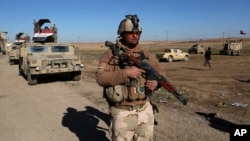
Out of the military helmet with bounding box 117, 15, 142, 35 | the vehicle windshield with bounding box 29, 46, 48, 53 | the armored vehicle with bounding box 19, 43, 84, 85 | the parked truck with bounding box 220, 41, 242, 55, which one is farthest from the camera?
the parked truck with bounding box 220, 41, 242, 55

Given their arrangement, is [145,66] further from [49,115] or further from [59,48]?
[59,48]

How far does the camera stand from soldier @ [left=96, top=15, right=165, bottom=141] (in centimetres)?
312

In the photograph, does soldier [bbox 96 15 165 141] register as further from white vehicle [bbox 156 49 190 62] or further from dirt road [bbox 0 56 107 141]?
white vehicle [bbox 156 49 190 62]

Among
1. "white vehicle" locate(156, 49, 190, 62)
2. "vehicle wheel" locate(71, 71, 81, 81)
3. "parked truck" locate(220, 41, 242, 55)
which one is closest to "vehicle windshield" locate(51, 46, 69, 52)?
"vehicle wheel" locate(71, 71, 81, 81)

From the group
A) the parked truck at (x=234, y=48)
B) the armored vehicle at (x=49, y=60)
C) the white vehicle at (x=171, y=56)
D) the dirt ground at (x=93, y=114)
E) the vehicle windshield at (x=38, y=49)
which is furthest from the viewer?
the parked truck at (x=234, y=48)

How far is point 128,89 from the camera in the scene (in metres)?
3.16

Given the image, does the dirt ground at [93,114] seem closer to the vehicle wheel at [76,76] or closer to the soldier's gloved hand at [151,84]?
the vehicle wheel at [76,76]

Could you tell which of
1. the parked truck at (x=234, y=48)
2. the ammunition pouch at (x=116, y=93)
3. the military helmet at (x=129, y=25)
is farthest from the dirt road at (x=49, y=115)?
the parked truck at (x=234, y=48)

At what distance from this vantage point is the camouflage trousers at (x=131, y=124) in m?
3.19

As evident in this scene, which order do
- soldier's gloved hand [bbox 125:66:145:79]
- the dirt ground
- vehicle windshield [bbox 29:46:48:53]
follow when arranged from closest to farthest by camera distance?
soldier's gloved hand [bbox 125:66:145:79]
the dirt ground
vehicle windshield [bbox 29:46:48:53]

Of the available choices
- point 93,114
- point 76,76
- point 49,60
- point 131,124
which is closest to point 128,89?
point 131,124

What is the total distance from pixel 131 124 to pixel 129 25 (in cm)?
97

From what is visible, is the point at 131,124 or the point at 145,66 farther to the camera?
the point at 131,124

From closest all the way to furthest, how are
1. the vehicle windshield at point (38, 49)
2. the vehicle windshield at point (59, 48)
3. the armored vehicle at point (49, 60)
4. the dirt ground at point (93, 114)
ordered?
the dirt ground at point (93, 114), the armored vehicle at point (49, 60), the vehicle windshield at point (38, 49), the vehicle windshield at point (59, 48)
